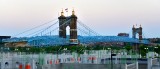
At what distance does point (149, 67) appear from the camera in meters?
32.2

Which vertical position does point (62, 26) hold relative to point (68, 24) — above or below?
below

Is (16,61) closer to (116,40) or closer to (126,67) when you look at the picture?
(126,67)

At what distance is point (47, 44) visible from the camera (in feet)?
374

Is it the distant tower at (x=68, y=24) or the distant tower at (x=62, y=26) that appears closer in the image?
the distant tower at (x=68, y=24)

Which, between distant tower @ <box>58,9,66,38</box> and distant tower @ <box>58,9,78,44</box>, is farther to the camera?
distant tower @ <box>58,9,66,38</box>

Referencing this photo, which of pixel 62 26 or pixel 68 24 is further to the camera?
pixel 62 26

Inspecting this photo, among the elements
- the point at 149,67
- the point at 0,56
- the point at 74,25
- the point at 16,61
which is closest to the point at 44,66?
the point at 16,61

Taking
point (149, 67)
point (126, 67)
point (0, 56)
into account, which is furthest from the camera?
point (149, 67)

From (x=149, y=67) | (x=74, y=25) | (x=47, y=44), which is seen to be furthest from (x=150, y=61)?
(x=74, y=25)

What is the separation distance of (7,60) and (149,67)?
454 inches

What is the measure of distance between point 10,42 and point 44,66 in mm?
94759

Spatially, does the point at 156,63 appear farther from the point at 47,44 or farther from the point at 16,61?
the point at 47,44

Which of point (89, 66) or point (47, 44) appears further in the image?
point (47, 44)

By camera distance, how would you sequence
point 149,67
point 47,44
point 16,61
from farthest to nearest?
point 47,44 → point 149,67 → point 16,61
